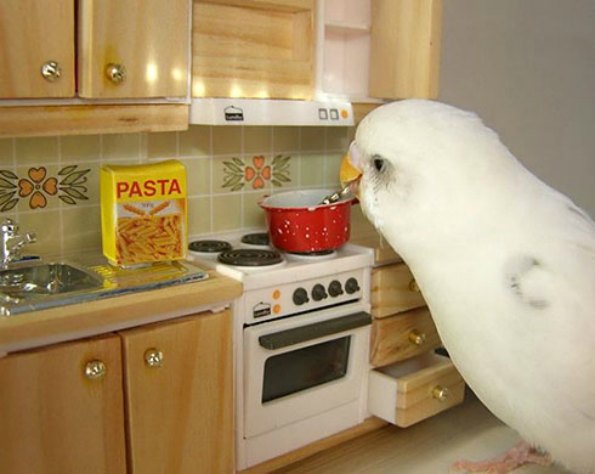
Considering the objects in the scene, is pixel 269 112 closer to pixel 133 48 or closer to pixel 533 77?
pixel 133 48

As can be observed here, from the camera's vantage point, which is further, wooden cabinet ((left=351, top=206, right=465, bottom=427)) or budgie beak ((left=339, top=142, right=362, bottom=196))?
wooden cabinet ((left=351, top=206, right=465, bottom=427))

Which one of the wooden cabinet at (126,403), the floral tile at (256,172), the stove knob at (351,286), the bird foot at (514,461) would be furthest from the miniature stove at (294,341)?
the bird foot at (514,461)

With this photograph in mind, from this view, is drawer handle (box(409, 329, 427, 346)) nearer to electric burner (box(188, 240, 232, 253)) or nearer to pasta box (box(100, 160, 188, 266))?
electric burner (box(188, 240, 232, 253))

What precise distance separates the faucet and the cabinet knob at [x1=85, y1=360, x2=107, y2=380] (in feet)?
1.32

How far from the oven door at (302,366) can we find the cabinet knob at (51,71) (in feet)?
2.27

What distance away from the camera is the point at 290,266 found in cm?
187

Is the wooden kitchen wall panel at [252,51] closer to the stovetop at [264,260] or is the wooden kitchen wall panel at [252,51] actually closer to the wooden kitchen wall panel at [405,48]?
the wooden kitchen wall panel at [405,48]

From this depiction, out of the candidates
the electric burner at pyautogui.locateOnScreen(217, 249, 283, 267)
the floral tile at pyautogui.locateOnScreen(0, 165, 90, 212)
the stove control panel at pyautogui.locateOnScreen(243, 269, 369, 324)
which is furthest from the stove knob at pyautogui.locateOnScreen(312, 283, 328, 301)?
the floral tile at pyautogui.locateOnScreen(0, 165, 90, 212)

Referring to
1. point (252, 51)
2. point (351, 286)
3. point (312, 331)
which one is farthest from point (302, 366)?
point (252, 51)

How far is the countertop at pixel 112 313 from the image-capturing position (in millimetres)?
1391

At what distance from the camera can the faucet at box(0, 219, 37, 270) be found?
172 centimetres

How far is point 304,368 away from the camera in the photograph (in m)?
1.95

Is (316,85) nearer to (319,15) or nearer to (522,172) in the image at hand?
(319,15)

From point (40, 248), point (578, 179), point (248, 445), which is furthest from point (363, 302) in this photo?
point (578, 179)
